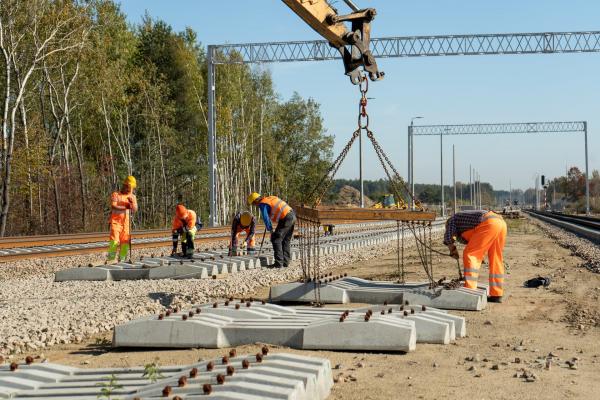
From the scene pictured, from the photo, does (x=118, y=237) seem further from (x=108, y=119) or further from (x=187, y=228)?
(x=108, y=119)

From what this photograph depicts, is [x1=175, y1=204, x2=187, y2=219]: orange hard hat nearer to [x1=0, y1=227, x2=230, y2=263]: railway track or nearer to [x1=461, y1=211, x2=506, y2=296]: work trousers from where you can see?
[x1=0, y1=227, x2=230, y2=263]: railway track

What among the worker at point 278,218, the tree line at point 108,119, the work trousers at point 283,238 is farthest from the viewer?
the tree line at point 108,119

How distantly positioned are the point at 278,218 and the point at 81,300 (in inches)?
164

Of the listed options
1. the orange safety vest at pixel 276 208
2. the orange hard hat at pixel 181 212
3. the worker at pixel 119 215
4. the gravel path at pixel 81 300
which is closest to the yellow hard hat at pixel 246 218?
the orange hard hat at pixel 181 212

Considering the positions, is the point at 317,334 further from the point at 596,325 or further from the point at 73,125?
the point at 73,125

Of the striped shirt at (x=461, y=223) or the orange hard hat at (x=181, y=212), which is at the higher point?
the orange hard hat at (x=181, y=212)

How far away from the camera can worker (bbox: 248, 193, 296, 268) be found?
12797mm

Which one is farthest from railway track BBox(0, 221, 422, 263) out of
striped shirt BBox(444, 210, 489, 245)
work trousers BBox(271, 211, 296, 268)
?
striped shirt BBox(444, 210, 489, 245)

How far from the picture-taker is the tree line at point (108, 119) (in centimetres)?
2933

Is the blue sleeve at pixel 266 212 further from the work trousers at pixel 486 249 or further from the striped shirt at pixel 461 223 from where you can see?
the work trousers at pixel 486 249

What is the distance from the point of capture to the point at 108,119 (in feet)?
138

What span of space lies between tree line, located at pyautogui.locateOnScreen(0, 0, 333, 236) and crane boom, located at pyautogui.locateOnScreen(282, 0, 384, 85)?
17.2 m

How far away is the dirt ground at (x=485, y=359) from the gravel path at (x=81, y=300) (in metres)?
0.33

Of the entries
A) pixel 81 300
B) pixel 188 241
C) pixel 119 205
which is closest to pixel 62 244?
pixel 119 205
